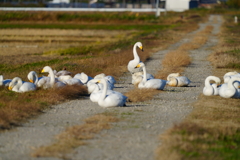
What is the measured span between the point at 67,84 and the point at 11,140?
4.79 meters

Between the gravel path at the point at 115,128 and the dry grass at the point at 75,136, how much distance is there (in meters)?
0.14

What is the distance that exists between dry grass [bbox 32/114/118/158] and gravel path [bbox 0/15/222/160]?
0.46 ft

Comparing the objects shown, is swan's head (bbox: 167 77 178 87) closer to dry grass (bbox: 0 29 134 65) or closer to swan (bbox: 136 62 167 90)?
swan (bbox: 136 62 167 90)

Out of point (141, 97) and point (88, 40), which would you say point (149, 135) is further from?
point (88, 40)

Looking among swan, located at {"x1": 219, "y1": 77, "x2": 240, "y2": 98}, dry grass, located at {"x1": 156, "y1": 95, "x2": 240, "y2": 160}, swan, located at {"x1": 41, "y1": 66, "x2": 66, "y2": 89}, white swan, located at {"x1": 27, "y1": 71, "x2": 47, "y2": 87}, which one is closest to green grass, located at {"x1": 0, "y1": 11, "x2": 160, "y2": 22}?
white swan, located at {"x1": 27, "y1": 71, "x2": 47, "y2": 87}

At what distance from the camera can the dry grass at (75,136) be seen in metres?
7.14

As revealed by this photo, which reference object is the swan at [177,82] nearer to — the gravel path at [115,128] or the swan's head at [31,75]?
the gravel path at [115,128]

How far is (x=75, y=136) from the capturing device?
8.01 meters

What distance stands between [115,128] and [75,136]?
0.99 metres

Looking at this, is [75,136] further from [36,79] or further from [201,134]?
[36,79]

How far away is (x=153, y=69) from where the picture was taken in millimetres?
18812

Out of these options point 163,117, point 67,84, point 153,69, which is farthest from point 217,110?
point 153,69

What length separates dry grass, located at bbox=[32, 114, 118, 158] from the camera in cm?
714

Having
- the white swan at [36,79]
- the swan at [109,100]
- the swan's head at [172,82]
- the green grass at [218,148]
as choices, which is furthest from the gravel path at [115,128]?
the white swan at [36,79]
